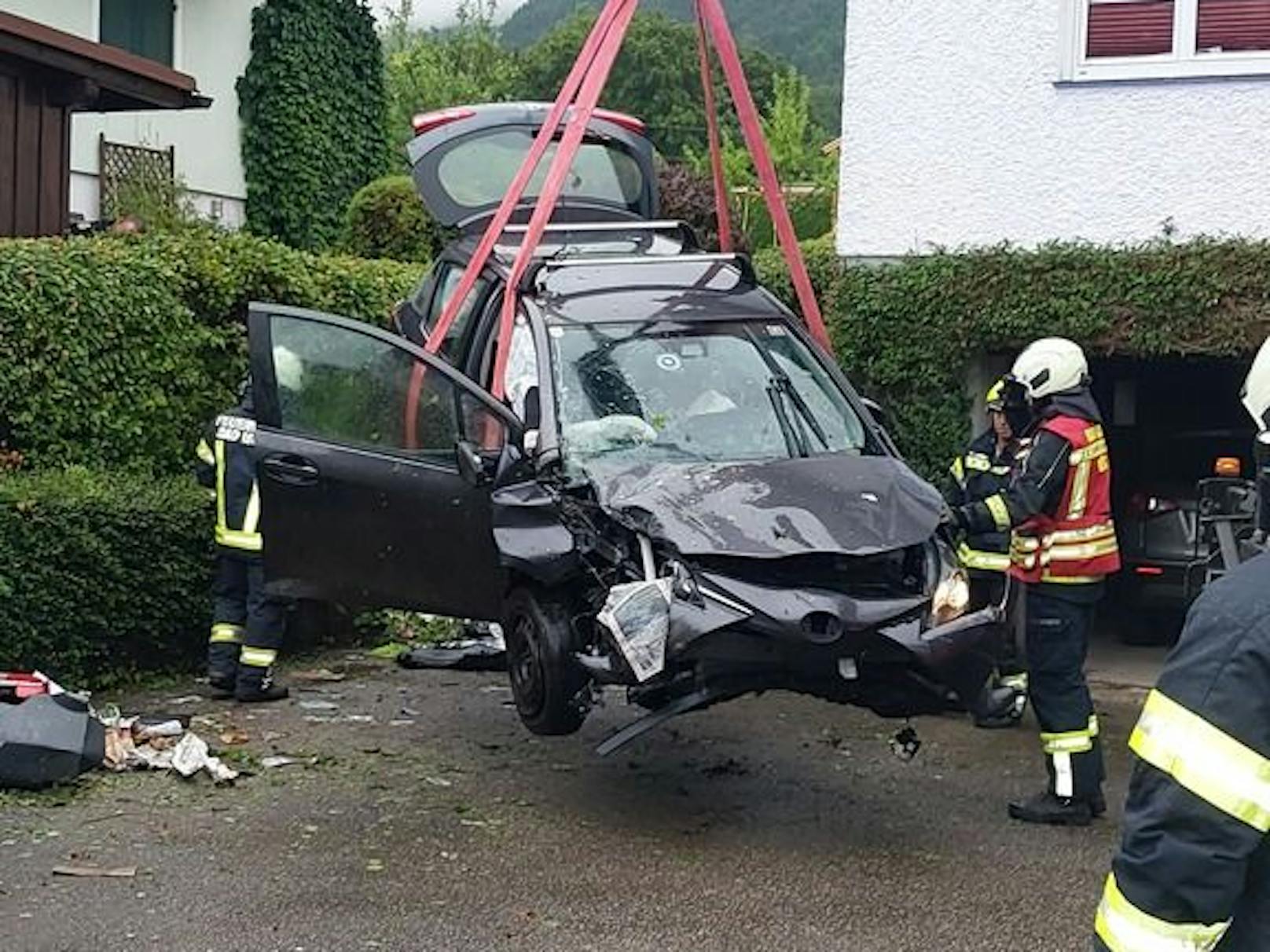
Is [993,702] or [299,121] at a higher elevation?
[299,121]

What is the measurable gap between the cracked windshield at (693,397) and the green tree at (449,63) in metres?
36.8

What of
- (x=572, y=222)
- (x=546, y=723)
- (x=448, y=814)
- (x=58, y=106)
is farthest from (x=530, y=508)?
(x=58, y=106)

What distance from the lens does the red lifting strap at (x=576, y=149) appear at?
7.36 meters

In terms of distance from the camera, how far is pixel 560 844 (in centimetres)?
634

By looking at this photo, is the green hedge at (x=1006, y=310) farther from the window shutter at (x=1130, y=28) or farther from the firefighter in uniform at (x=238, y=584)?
the firefighter in uniform at (x=238, y=584)

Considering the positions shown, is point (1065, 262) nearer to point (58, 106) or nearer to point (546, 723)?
point (546, 723)

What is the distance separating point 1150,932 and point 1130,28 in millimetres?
8365

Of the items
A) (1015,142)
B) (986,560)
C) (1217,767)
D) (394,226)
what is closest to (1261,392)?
(1217,767)

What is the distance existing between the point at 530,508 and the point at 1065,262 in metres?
4.41

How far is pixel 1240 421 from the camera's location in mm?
10914

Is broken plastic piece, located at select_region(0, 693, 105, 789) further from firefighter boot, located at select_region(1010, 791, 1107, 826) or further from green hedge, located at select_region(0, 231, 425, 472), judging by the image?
firefighter boot, located at select_region(1010, 791, 1107, 826)

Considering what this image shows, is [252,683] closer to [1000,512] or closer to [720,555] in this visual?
[720,555]

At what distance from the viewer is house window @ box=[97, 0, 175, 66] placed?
65.4 feet

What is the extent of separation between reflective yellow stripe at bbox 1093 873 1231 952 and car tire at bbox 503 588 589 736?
3790 millimetres
